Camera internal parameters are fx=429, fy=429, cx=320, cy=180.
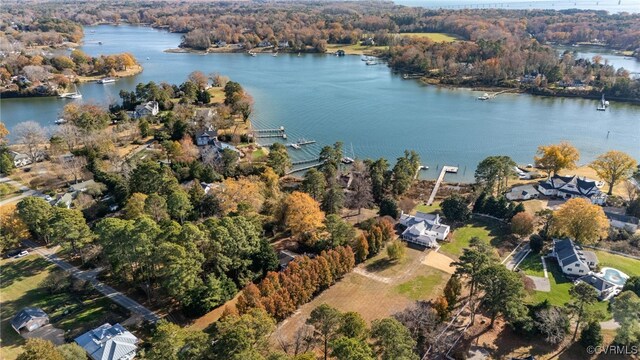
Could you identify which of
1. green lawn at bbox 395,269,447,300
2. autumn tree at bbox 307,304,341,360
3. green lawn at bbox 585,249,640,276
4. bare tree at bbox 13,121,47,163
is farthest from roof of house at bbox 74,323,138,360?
bare tree at bbox 13,121,47,163

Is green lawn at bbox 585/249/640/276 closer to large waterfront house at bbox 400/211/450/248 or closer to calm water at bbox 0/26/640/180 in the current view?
large waterfront house at bbox 400/211/450/248

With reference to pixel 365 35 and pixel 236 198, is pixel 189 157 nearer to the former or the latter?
pixel 236 198

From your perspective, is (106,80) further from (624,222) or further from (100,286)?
(624,222)

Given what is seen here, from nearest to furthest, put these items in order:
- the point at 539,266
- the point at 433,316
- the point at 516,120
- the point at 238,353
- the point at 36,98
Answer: the point at 238,353 → the point at 433,316 → the point at 539,266 → the point at 516,120 → the point at 36,98

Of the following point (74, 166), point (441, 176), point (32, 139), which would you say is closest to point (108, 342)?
point (74, 166)

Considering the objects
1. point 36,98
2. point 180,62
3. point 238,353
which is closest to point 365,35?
point 180,62

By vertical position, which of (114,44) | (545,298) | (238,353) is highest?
(114,44)

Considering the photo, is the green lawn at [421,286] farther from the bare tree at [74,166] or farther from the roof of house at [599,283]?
the bare tree at [74,166]
